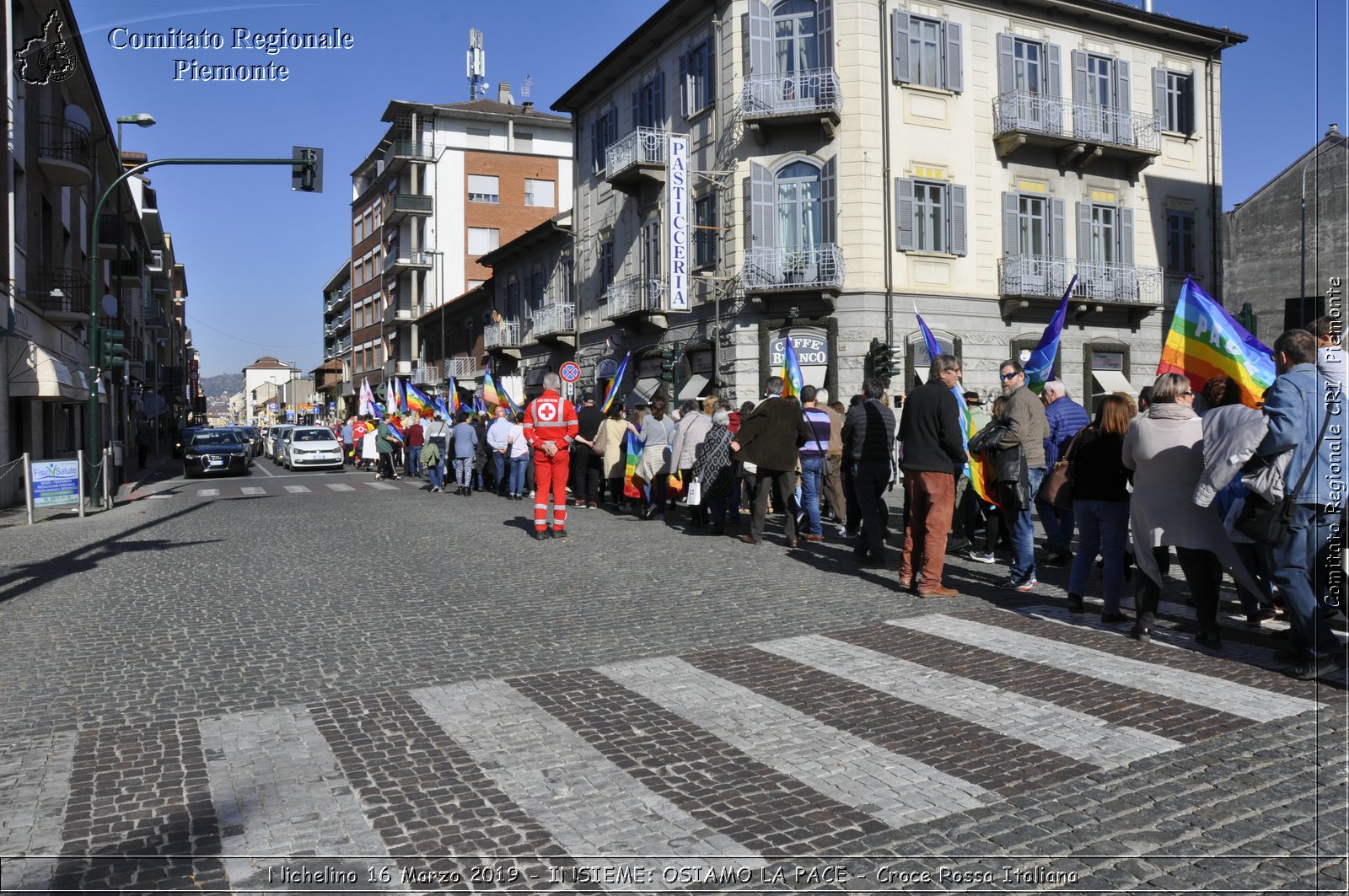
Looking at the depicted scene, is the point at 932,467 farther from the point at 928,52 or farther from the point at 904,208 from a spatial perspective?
the point at 928,52

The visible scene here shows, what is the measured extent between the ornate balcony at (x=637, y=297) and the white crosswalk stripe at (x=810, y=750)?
22.1m

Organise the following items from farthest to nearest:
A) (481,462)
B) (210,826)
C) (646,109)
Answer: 1. (646,109)
2. (481,462)
3. (210,826)

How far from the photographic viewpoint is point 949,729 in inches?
183

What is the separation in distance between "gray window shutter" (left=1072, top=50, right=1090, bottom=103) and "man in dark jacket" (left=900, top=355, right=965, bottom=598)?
20748 millimetres

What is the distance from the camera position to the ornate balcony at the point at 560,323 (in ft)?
112

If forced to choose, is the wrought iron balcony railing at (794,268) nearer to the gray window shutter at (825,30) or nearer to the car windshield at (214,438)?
the gray window shutter at (825,30)

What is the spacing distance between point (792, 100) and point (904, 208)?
3.59 metres

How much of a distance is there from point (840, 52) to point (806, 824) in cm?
2256

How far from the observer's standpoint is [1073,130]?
83.3ft

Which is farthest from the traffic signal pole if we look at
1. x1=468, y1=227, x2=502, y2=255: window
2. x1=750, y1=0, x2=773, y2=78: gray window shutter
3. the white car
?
x1=468, y1=227, x2=502, y2=255: window

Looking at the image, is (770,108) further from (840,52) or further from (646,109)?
(646,109)

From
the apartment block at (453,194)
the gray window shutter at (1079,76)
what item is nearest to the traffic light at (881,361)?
the gray window shutter at (1079,76)

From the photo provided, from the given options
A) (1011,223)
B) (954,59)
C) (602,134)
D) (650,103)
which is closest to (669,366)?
(650,103)

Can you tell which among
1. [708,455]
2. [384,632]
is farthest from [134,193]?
[384,632]
